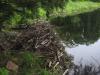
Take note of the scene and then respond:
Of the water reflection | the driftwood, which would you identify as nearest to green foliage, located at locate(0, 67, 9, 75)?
the driftwood

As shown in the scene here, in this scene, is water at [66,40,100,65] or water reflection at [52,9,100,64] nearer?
water at [66,40,100,65]

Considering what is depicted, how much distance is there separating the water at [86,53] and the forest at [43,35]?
785 millimetres

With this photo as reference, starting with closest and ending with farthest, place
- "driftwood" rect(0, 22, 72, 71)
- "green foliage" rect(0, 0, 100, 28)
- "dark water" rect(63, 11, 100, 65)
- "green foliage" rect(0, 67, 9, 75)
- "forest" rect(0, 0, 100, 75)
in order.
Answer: "green foliage" rect(0, 67, 9, 75) → "forest" rect(0, 0, 100, 75) → "driftwood" rect(0, 22, 72, 71) → "dark water" rect(63, 11, 100, 65) → "green foliage" rect(0, 0, 100, 28)

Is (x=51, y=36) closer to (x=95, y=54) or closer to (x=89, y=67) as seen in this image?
(x=89, y=67)

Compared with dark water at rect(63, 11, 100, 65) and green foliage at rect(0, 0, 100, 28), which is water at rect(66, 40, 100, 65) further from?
green foliage at rect(0, 0, 100, 28)

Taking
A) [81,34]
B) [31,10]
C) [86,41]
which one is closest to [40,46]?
[86,41]

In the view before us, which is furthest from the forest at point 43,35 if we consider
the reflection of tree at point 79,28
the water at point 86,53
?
the water at point 86,53

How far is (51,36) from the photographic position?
2286 centimetres

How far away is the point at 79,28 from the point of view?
41094 millimetres

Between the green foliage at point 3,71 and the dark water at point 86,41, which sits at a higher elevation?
the green foliage at point 3,71

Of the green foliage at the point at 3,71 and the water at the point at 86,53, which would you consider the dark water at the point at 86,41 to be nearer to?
the water at the point at 86,53

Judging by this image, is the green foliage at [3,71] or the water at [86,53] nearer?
the green foliage at [3,71]

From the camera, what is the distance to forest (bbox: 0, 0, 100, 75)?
19578 millimetres

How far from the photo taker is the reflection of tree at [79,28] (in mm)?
33275
